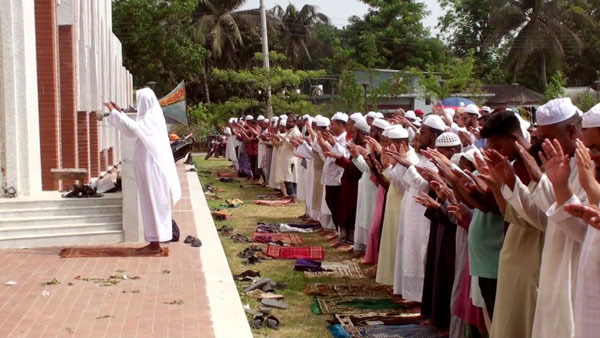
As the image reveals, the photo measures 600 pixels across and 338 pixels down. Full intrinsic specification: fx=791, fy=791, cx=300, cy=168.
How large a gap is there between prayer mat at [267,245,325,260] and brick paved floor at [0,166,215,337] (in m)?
1.18

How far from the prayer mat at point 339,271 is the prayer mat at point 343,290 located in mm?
555

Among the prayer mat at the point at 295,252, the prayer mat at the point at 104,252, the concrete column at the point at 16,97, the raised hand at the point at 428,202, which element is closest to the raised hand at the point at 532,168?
the raised hand at the point at 428,202

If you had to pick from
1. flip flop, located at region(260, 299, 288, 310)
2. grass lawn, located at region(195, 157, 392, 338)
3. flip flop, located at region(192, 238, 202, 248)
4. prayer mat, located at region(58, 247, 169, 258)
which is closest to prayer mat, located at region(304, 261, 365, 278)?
grass lawn, located at region(195, 157, 392, 338)

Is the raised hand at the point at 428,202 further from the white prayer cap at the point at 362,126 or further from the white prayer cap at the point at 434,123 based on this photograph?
the white prayer cap at the point at 362,126

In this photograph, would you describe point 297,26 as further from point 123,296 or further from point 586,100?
point 123,296

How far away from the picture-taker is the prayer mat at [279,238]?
1138cm

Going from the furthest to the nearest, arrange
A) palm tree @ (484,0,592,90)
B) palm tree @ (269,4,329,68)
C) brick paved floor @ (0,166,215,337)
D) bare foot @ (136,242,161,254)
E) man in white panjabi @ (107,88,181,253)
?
palm tree @ (269,4,329,68) < palm tree @ (484,0,592,90) < bare foot @ (136,242,161,254) < man in white panjabi @ (107,88,181,253) < brick paved floor @ (0,166,215,337)

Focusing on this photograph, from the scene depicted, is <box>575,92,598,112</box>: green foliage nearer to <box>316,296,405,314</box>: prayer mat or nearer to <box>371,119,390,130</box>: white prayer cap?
<box>371,119,390,130</box>: white prayer cap

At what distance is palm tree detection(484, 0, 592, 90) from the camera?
46031 millimetres

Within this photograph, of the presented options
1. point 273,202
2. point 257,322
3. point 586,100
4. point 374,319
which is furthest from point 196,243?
point 586,100

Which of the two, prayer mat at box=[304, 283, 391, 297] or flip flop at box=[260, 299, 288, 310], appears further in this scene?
prayer mat at box=[304, 283, 391, 297]

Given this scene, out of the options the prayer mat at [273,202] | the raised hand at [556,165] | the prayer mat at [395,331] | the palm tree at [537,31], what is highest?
the palm tree at [537,31]

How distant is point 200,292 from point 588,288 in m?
4.36

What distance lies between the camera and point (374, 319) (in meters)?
7.01
